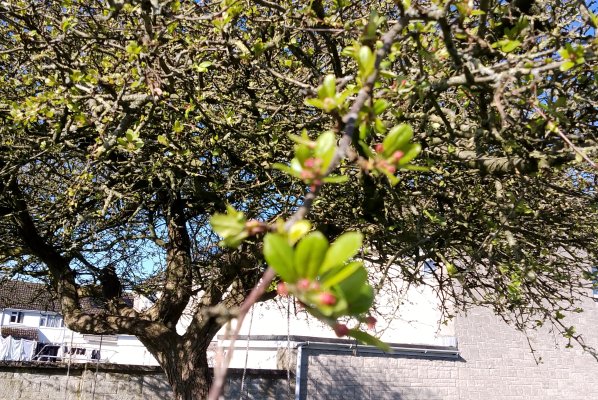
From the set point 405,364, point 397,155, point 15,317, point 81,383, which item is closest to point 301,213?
point 397,155

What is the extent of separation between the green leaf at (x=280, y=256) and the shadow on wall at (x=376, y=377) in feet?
29.7

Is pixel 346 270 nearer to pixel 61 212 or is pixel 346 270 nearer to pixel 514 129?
pixel 514 129

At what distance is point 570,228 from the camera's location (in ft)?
15.1

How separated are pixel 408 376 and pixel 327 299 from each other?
10461 mm

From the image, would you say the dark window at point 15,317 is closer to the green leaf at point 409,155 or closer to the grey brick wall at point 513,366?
the grey brick wall at point 513,366

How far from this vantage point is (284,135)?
432 centimetres

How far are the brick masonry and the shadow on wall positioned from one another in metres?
0.02

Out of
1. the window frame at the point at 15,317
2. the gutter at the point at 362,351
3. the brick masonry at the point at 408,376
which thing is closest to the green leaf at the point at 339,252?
the brick masonry at the point at 408,376

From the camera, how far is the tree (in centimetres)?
238

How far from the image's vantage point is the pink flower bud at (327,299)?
0.72 meters

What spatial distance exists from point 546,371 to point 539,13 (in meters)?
11.0

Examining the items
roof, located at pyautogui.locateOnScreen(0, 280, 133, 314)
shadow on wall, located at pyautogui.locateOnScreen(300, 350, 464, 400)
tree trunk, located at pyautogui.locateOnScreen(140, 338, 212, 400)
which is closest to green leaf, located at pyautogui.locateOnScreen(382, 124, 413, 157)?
tree trunk, located at pyautogui.locateOnScreen(140, 338, 212, 400)

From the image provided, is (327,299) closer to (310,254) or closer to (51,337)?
(310,254)

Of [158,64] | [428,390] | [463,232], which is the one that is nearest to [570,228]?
[463,232]
